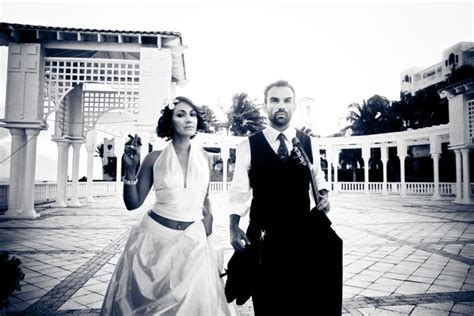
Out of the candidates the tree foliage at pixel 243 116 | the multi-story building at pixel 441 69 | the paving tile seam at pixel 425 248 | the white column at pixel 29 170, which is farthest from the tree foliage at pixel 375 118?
the white column at pixel 29 170

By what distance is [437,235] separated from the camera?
21.6 ft

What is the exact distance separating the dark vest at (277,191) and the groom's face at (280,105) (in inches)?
9.4

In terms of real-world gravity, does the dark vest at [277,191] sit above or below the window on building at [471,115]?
below

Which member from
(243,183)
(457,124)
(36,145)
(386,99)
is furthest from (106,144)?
(243,183)

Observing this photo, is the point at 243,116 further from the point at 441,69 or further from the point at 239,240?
the point at 239,240

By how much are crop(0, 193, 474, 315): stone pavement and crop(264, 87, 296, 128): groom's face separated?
2.01m

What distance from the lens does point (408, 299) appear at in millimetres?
3158

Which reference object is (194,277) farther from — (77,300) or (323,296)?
(77,300)

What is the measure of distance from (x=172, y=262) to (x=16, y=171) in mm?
8734

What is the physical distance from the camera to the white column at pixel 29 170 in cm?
852

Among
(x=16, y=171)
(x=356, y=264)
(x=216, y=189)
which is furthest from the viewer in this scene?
(x=216, y=189)

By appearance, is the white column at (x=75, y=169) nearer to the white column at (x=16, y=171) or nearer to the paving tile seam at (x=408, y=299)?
the white column at (x=16, y=171)

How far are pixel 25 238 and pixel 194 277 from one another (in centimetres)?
581

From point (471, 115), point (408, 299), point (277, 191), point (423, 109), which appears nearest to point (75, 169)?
point (277, 191)
